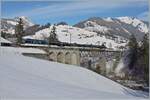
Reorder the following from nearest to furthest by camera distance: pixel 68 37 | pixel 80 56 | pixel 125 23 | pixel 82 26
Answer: pixel 80 56 → pixel 68 37 → pixel 82 26 → pixel 125 23

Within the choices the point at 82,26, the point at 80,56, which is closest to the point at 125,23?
the point at 82,26

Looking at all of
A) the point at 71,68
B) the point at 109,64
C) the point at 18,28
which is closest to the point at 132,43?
the point at 109,64

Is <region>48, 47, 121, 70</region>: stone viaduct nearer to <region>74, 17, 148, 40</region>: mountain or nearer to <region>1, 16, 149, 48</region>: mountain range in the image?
<region>1, 16, 149, 48</region>: mountain range

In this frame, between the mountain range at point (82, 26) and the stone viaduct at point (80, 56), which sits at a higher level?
the mountain range at point (82, 26)

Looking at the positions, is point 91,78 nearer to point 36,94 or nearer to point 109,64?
point 36,94

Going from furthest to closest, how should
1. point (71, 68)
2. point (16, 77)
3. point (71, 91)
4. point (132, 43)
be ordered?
1. point (132, 43)
2. point (71, 68)
3. point (16, 77)
4. point (71, 91)

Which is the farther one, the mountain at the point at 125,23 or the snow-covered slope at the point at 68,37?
the snow-covered slope at the point at 68,37

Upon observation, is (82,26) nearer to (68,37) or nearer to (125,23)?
(68,37)

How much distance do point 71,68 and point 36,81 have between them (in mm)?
1820

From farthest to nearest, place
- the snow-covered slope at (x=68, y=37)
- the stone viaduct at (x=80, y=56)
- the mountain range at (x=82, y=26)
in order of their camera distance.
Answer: the snow-covered slope at (x=68, y=37)
the stone viaduct at (x=80, y=56)
the mountain range at (x=82, y=26)

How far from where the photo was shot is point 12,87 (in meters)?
2.63

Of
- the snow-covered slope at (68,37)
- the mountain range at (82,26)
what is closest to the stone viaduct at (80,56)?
the mountain range at (82,26)

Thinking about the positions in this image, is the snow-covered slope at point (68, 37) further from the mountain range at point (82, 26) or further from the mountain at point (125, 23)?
the mountain at point (125, 23)

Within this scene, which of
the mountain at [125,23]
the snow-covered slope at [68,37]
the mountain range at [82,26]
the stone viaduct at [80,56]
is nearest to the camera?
the mountain at [125,23]
